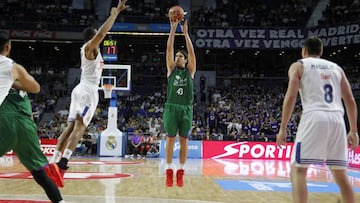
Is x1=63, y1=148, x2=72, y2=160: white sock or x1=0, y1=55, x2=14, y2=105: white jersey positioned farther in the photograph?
x1=63, y1=148, x2=72, y2=160: white sock

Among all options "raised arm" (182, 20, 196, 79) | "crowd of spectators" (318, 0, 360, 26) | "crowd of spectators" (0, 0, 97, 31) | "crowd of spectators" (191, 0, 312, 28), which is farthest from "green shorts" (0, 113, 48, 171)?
"crowd of spectators" (318, 0, 360, 26)

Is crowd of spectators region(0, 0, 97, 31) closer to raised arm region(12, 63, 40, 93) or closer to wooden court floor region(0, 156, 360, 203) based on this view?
wooden court floor region(0, 156, 360, 203)

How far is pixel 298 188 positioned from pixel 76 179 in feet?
20.3

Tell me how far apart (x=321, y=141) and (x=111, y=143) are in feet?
51.0

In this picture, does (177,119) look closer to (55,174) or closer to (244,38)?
(55,174)

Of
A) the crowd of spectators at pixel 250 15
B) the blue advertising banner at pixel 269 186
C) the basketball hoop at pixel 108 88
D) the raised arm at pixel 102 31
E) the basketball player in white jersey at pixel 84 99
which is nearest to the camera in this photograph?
the raised arm at pixel 102 31

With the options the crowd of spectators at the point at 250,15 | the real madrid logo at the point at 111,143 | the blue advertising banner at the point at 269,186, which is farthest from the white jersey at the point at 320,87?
the crowd of spectators at the point at 250,15

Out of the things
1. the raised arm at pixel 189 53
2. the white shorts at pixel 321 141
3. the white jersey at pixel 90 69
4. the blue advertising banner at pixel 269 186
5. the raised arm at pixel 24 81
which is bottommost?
the blue advertising banner at pixel 269 186

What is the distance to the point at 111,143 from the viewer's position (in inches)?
752

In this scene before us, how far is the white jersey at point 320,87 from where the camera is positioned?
4.36 m

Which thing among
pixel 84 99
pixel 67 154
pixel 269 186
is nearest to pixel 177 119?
pixel 84 99

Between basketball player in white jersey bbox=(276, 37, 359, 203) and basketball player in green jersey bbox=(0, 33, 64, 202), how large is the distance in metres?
2.39

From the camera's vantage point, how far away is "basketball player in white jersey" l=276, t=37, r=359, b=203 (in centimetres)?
425

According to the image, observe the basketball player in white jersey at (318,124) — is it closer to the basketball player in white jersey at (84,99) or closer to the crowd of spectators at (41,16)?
the basketball player in white jersey at (84,99)
